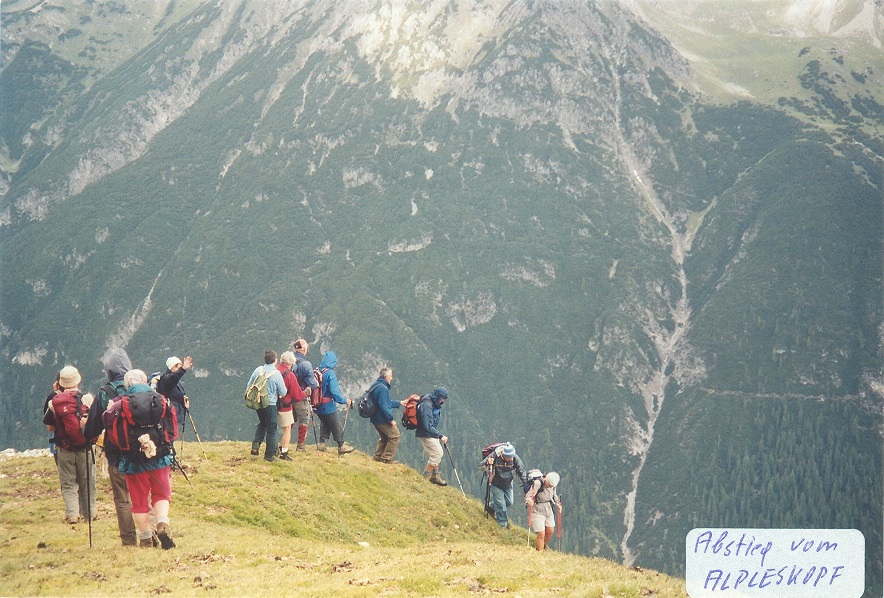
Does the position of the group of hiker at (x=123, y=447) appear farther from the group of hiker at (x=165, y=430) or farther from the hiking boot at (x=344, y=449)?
the hiking boot at (x=344, y=449)

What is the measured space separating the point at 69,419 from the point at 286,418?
10.9 m

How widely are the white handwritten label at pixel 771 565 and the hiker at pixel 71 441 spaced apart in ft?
61.0

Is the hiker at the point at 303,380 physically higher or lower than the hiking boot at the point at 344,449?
higher

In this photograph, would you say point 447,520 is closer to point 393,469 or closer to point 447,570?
Answer: point 393,469

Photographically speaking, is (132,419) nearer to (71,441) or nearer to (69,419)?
(69,419)

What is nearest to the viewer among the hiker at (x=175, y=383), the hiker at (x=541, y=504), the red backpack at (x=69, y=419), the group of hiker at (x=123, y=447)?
the group of hiker at (x=123, y=447)

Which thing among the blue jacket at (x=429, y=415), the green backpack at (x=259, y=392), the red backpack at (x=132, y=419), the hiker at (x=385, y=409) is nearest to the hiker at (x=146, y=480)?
the red backpack at (x=132, y=419)

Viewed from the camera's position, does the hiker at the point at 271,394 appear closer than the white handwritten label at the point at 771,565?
No

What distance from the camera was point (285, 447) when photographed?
3578 centimetres

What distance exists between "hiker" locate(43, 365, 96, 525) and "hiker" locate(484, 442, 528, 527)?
1653 cm

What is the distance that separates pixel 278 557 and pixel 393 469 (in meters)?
15.2

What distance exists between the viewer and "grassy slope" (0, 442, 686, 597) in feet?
66.2

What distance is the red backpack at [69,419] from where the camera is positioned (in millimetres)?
25344

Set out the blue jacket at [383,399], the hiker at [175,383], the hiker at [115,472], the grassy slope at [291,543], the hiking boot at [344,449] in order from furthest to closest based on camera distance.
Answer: the hiking boot at [344,449] → the blue jacket at [383,399] → the hiker at [175,383] → the hiker at [115,472] → the grassy slope at [291,543]
